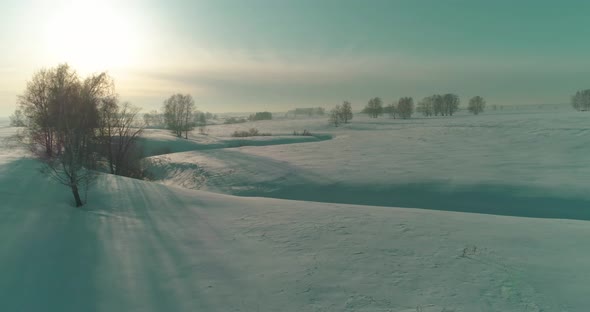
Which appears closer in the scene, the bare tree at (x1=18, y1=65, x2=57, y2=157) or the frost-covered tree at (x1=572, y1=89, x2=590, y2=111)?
the bare tree at (x1=18, y1=65, x2=57, y2=157)

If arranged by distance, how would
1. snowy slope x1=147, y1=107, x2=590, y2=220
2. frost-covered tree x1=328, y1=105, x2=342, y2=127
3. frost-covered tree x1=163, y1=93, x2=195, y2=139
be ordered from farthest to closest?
frost-covered tree x1=328, y1=105, x2=342, y2=127 → frost-covered tree x1=163, y1=93, x2=195, y2=139 → snowy slope x1=147, y1=107, x2=590, y2=220

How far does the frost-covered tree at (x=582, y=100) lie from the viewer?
139000 millimetres

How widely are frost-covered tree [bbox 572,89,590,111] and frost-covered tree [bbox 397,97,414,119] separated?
70352 mm

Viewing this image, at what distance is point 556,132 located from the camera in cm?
4406

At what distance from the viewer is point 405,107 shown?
149m

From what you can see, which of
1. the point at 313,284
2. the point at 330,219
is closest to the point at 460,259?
the point at 313,284

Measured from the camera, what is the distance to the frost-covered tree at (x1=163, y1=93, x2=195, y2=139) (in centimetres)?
8100

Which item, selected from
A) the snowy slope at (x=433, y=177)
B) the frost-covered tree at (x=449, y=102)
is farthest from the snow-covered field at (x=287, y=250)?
the frost-covered tree at (x=449, y=102)

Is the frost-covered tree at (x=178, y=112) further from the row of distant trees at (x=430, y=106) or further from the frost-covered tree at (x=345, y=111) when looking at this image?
the row of distant trees at (x=430, y=106)

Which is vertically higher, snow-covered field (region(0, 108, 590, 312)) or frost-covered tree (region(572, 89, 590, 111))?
frost-covered tree (region(572, 89, 590, 111))

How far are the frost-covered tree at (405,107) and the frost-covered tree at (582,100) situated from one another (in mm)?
70352

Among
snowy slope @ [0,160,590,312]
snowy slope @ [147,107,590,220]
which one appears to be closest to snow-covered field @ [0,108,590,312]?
snowy slope @ [0,160,590,312]

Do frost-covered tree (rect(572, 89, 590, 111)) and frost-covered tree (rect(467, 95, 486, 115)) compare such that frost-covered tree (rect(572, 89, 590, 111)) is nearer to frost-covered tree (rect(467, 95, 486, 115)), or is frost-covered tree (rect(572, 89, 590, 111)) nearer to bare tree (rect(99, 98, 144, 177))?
frost-covered tree (rect(467, 95, 486, 115))

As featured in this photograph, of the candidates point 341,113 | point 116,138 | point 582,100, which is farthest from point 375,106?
point 116,138
